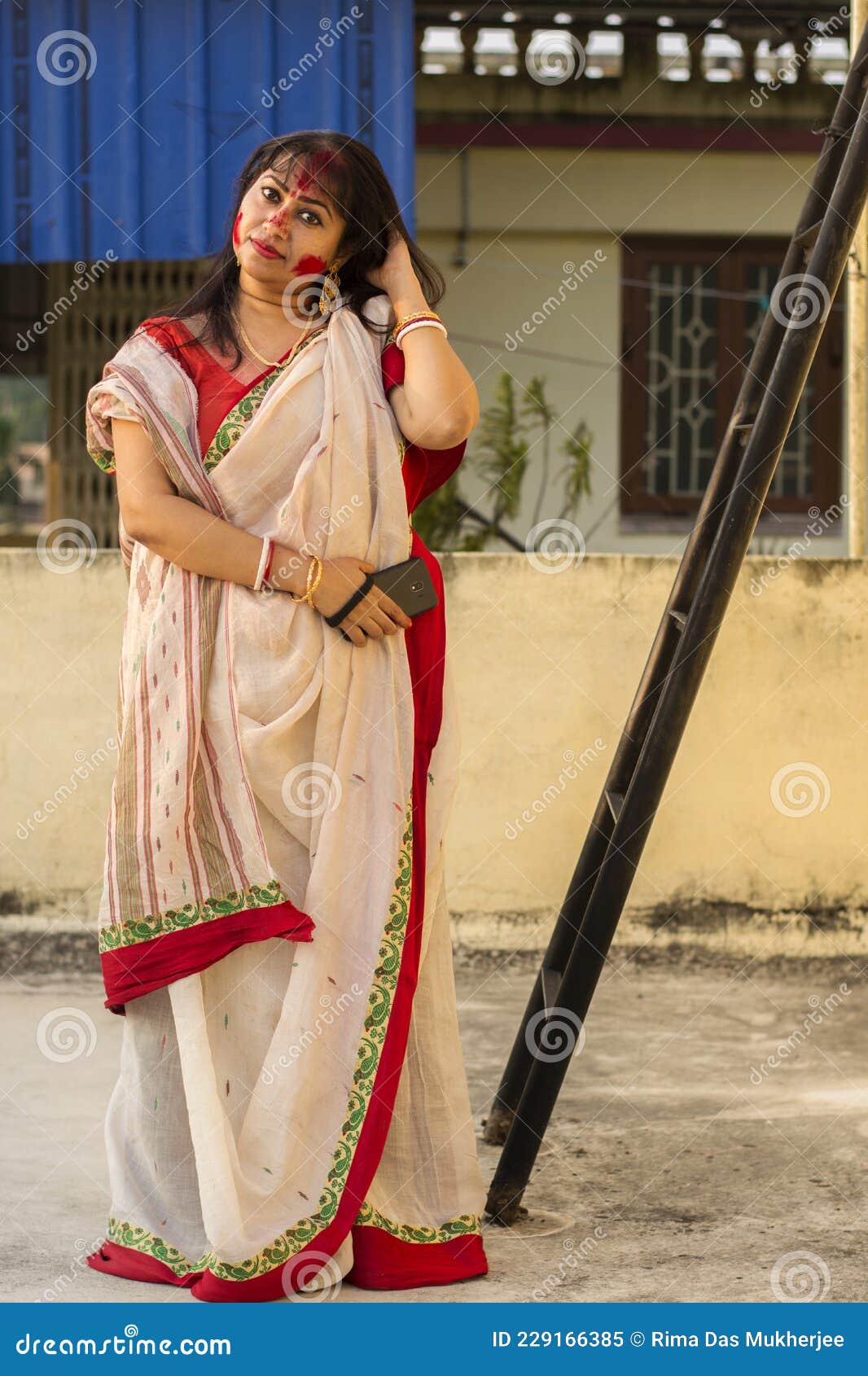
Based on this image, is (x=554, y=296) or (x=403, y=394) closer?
(x=403, y=394)

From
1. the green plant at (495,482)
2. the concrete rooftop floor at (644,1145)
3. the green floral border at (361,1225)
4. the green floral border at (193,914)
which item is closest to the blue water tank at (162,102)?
the green plant at (495,482)

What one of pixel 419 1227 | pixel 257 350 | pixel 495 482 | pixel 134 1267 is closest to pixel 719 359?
pixel 495 482

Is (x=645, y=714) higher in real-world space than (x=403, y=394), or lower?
lower

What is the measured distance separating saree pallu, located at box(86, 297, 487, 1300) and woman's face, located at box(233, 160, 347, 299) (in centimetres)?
13

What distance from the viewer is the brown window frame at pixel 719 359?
9562 mm

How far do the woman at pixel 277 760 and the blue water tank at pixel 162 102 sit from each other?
146 inches

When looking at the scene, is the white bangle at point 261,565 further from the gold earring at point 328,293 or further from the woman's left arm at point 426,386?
the gold earring at point 328,293

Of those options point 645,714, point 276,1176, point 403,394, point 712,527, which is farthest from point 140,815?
point 712,527

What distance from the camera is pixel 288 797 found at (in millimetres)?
2721

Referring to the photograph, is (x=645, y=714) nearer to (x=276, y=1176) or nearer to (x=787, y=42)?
(x=276, y=1176)

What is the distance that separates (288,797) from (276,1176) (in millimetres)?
639

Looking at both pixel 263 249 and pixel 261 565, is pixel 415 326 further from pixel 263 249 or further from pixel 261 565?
pixel 261 565

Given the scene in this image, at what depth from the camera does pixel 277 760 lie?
2.70 meters
